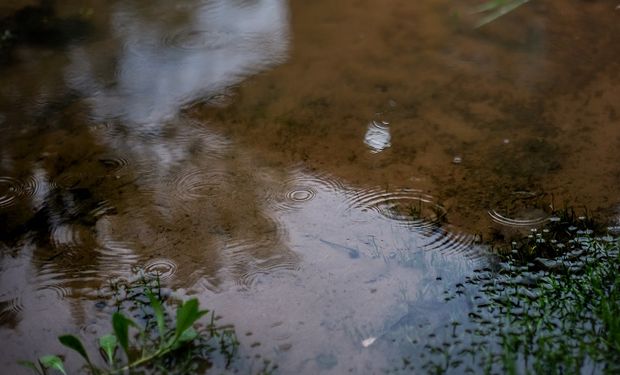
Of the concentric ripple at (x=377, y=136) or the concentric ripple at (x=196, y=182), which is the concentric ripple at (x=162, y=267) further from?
the concentric ripple at (x=377, y=136)

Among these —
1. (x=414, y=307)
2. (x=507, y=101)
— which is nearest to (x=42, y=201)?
(x=414, y=307)

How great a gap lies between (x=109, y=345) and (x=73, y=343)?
0.13m

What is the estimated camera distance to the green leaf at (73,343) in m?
2.33

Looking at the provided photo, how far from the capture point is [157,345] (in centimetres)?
252

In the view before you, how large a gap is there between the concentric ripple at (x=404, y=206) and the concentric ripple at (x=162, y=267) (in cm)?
84

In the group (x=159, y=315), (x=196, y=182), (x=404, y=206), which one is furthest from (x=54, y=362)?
(x=404, y=206)

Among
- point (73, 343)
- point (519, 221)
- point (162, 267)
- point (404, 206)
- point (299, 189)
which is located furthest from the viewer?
point (299, 189)

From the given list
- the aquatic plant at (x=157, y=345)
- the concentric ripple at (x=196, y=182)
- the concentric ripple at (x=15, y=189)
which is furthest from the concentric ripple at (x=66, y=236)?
the aquatic plant at (x=157, y=345)

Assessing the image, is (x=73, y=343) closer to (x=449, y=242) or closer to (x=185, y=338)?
(x=185, y=338)

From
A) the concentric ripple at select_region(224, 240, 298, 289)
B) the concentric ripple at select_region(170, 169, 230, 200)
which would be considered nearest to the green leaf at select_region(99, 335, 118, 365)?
the concentric ripple at select_region(224, 240, 298, 289)

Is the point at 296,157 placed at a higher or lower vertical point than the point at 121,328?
lower

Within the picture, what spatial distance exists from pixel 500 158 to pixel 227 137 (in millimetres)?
1380

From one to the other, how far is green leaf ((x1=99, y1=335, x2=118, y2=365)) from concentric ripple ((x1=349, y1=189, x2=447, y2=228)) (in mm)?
1219

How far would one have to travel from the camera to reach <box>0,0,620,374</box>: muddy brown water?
8.98 ft
